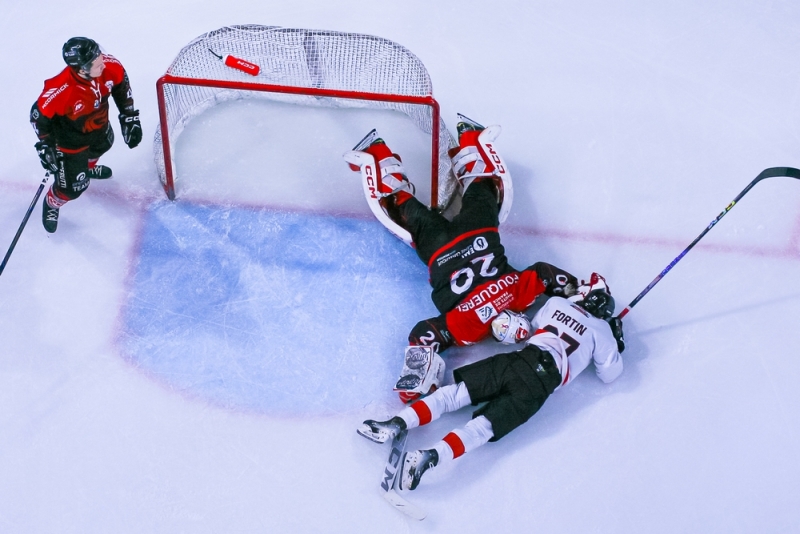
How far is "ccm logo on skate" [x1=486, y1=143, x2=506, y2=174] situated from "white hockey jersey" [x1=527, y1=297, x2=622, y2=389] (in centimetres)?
71

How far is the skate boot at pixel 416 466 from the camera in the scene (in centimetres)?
380

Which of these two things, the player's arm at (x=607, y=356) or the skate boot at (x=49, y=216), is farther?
the skate boot at (x=49, y=216)

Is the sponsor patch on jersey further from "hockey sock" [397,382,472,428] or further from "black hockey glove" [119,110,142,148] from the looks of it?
"black hockey glove" [119,110,142,148]

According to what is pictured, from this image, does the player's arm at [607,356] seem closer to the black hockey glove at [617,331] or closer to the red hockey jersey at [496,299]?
the black hockey glove at [617,331]

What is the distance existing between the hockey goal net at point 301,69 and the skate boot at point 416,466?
1287mm

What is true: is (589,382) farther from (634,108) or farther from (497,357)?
(634,108)

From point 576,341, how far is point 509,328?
279 millimetres

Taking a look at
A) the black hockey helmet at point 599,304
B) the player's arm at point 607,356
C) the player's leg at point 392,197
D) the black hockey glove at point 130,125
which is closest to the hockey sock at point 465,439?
the player's arm at point 607,356

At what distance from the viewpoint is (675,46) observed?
5465mm

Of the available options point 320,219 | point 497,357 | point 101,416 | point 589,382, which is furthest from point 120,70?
point 589,382

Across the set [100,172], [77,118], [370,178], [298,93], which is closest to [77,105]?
[77,118]

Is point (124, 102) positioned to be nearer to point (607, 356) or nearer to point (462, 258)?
point (462, 258)

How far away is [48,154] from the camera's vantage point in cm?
416

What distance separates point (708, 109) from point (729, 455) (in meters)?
1.99
